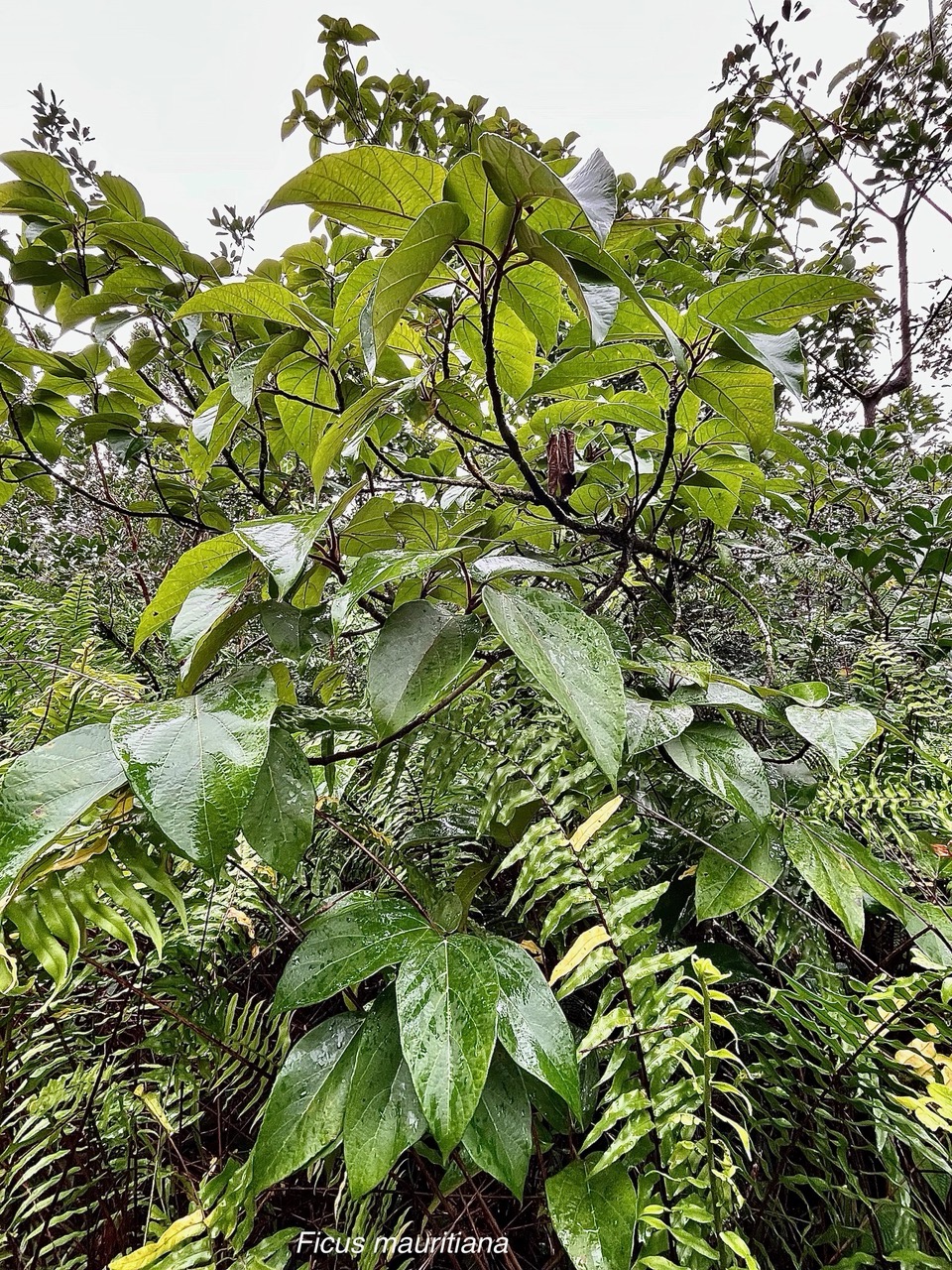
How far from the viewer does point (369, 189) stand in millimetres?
369

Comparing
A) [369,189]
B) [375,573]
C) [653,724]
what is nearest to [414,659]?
[375,573]

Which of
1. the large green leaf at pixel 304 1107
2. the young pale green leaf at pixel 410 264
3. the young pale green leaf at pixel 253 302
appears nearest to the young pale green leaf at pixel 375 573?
the young pale green leaf at pixel 410 264

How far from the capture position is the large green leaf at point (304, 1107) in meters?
0.40

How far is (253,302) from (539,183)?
249mm

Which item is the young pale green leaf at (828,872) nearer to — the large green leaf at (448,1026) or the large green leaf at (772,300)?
the large green leaf at (448,1026)

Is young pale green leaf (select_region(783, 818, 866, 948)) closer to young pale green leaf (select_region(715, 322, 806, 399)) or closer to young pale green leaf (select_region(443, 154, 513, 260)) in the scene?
young pale green leaf (select_region(715, 322, 806, 399))

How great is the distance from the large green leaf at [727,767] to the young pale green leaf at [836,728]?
0.15ft

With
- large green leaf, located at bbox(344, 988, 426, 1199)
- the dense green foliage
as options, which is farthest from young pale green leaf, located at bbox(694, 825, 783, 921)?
large green leaf, located at bbox(344, 988, 426, 1199)

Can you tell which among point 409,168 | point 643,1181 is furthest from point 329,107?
point 643,1181

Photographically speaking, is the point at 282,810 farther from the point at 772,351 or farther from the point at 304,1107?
the point at 772,351

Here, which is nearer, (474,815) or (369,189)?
(369,189)

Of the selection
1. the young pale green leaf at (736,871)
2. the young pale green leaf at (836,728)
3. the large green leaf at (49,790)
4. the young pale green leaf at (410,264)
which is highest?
the young pale green leaf at (410,264)

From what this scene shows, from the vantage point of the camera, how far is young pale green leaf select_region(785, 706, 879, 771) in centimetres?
43

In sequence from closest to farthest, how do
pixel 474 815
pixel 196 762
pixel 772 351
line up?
pixel 196 762, pixel 772 351, pixel 474 815
